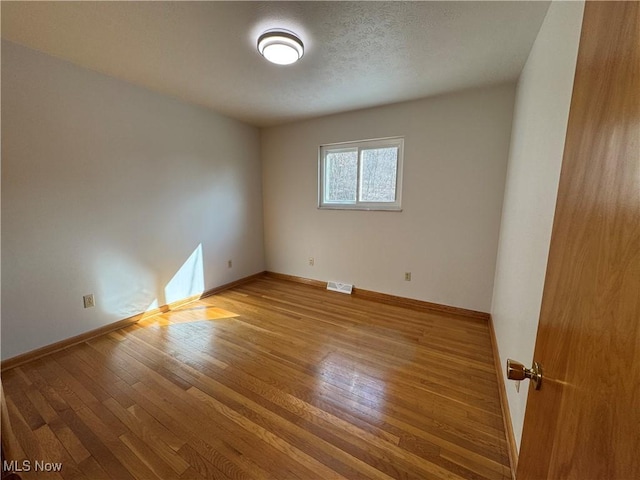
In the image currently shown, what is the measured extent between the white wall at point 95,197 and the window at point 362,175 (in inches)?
56.9

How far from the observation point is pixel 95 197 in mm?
2320

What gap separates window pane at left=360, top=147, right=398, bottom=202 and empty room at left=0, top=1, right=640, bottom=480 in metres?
0.03

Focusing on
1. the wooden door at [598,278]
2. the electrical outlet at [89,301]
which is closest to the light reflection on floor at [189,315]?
the electrical outlet at [89,301]

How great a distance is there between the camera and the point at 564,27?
1.15m

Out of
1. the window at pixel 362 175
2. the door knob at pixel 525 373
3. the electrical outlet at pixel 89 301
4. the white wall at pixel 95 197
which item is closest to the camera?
the door knob at pixel 525 373

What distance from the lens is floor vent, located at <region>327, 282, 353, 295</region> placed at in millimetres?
3562

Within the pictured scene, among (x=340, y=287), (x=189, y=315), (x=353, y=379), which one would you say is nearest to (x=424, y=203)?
(x=340, y=287)

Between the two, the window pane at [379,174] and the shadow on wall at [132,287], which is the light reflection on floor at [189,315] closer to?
the shadow on wall at [132,287]

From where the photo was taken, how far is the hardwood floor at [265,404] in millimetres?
1268

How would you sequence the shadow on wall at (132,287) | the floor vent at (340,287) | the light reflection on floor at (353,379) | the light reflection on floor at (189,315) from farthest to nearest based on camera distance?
the floor vent at (340,287)
the light reflection on floor at (189,315)
the shadow on wall at (132,287)
the light reflection on floor at (353,379)

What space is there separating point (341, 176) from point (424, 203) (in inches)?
46.1

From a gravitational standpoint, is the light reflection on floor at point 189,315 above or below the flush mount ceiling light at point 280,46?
below

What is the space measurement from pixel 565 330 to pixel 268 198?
13.0ft

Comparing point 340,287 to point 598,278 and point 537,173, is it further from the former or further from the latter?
point 598,278
